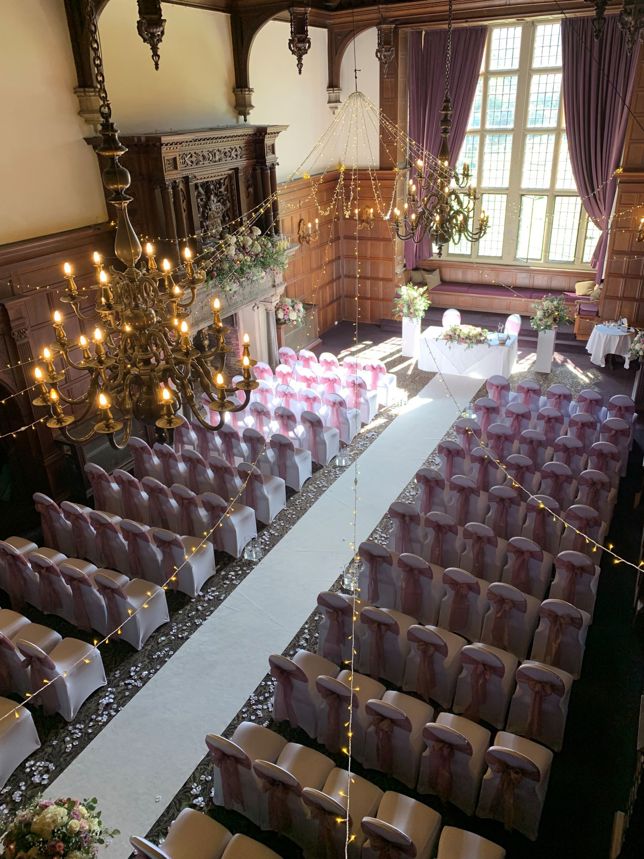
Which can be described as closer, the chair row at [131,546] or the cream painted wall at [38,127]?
the chair row at [131,546]

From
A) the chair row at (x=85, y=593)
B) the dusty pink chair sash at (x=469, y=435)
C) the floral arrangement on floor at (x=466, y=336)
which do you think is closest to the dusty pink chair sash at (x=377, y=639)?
the chair row at (x=85, y=593)

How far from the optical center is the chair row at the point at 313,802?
4.33m

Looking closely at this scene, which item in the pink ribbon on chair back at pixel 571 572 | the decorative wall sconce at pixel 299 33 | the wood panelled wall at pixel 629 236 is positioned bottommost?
the pink ribbon on chair back at pixel 571 572

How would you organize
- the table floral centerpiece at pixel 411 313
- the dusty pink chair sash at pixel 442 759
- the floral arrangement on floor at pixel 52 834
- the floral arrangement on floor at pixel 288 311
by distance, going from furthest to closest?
the table floral centerpiece at pixel 411 313, the floral arrangement on floor at pixel 288 311, the dusty pink chair sash at pixel 442 759, the floral arrangement on floor at pixel 52 834

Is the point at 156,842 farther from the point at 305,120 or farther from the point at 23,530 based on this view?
the point at 305,120

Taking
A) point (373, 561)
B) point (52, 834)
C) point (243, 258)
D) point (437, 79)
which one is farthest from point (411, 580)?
point (437, 79)

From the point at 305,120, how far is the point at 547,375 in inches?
298

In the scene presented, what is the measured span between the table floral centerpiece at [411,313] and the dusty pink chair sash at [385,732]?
397 inches

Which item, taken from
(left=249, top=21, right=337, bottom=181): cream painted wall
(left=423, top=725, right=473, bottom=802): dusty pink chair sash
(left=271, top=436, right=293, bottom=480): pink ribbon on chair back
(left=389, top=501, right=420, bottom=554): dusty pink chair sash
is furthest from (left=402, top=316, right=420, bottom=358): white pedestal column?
(left=423, top=725, right=473, bottom=802): dusty pink chair sash

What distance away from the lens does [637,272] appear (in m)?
13.6

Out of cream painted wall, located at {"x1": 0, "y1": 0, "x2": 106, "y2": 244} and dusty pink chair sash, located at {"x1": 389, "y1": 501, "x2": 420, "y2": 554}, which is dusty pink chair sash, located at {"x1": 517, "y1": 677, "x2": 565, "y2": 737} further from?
cream painted wall, located at {"x1": 0, "y1": 0, "x2": 106, "y2": 244}

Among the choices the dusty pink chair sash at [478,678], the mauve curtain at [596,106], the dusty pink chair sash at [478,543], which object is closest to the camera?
the dusty pink chair sash at [478,678]

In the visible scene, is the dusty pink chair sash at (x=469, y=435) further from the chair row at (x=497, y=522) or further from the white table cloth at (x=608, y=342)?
the white table cloth at (x=608, y=342)

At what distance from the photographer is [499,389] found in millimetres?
10961
